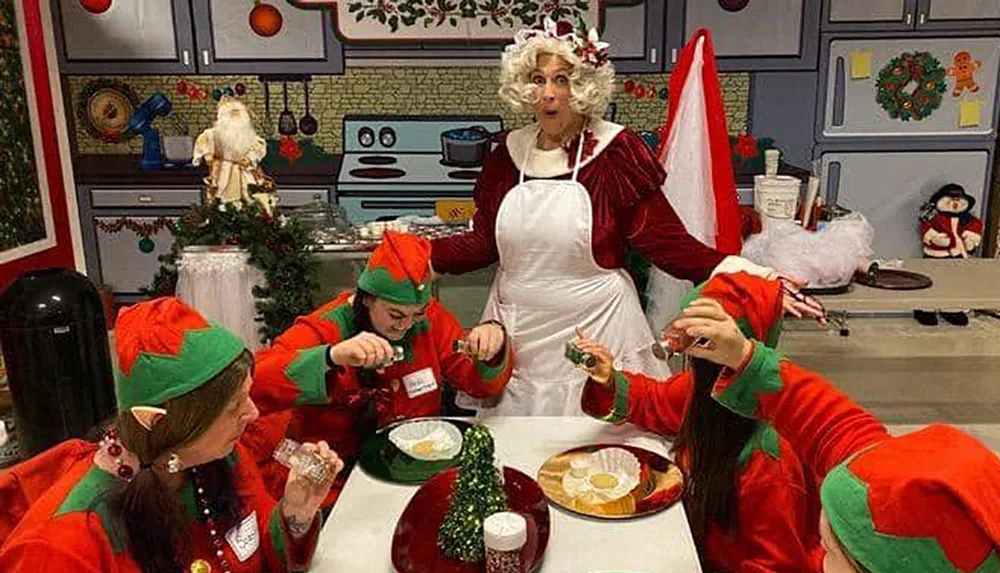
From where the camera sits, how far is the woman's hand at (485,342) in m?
2.13

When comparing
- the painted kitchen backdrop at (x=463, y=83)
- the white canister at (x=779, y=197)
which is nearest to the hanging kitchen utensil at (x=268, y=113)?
the painted kitchen backdrop at (x=463, y=83)

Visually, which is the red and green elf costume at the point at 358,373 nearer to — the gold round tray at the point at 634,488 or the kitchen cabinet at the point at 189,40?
the gold round tray at the point at 634,488

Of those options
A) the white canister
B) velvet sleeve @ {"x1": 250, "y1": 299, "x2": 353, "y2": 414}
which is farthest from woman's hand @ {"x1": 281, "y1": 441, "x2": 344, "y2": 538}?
the white canister

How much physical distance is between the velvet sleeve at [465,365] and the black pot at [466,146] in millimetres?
3057

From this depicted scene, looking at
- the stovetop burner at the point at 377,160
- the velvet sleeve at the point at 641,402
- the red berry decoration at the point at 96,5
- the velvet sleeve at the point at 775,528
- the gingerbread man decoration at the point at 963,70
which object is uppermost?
the red berry decoration at the point at 96,5

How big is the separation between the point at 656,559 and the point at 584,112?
50.8 inches

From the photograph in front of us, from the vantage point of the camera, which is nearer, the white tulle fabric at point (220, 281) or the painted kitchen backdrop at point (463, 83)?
the white tulle fabric at point (220, 281)

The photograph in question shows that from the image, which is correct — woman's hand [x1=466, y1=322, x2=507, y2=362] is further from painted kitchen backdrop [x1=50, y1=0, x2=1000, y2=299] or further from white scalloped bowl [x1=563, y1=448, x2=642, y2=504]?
painted kitchen backdrop [x1=50, y1=0, x2=1000, y2=299]

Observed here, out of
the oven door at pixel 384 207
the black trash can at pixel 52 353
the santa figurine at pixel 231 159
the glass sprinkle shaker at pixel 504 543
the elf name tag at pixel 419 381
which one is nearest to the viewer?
the glass sprinkle shaker at pixel 504 543

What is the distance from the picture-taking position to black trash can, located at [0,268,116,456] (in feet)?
8.58

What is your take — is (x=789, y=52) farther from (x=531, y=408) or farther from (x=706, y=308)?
(x=706, y=308)

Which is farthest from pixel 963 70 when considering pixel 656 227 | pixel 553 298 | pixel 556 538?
pixel 556 538

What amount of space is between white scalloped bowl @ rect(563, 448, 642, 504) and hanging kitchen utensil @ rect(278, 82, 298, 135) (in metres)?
4.15

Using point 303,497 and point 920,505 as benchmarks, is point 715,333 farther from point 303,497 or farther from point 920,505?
point 303,497
